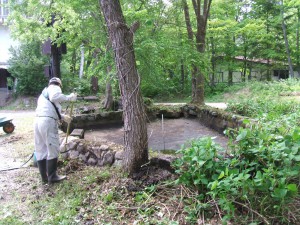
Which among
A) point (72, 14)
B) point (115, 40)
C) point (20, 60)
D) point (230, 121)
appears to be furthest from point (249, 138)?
point (20, 60)

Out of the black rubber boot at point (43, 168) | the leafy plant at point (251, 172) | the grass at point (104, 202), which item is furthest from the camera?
the black rubber boot at point (43, 168)

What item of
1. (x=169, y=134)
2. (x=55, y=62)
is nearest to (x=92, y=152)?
(x=55, y=62)

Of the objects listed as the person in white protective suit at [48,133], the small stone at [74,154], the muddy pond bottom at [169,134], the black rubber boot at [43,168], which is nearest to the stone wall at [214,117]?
the muddy pond bottom at [169,134]

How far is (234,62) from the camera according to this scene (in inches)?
813

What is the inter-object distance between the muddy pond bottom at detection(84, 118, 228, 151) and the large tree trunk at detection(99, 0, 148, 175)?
2.24 meters

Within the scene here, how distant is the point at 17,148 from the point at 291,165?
5540 mm

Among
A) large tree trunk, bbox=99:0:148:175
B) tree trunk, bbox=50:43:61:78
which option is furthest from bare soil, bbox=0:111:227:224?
tree trunk, bbox=50:43:61:78

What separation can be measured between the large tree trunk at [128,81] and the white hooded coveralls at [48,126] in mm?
1119

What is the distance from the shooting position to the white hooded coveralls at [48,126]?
13.1 ft

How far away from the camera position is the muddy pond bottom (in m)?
6.22

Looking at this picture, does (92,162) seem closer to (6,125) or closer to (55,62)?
(55,62)

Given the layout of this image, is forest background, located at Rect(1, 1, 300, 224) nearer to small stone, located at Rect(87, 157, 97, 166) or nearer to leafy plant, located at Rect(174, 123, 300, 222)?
leafy plant, located at Rect(174, 123, 300, 222)

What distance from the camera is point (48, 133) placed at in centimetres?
398

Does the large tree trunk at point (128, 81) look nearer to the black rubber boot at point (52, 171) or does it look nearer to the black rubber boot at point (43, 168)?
the black rubber boot at point (52, 171)
